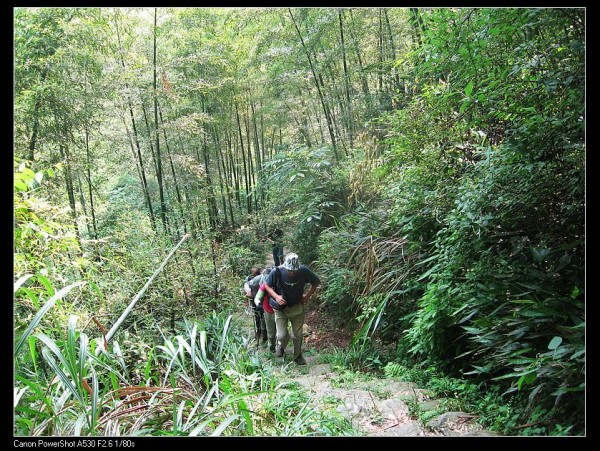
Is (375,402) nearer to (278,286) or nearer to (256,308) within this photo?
(278,286)

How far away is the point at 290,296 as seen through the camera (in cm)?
255

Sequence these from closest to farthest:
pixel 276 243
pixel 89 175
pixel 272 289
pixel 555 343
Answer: pixel 555 343, pixel 89 175, pixel 272 289, pixel 276 243

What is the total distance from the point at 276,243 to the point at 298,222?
0.30 m

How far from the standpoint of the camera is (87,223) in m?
2.40

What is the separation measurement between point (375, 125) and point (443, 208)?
4.51 feet

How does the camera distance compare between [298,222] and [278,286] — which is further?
[298,222]

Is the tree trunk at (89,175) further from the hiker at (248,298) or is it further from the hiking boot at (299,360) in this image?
the hiking boot at (299,360)

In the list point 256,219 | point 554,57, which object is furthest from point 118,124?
point 554,57

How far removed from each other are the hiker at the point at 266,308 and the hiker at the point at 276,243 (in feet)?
0.59

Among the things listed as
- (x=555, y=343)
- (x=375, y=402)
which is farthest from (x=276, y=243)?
(x=555, y=343)

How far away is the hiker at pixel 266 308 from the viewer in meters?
2.63

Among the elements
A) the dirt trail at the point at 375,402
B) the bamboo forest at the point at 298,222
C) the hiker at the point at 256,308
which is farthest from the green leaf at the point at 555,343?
the hiker at the point at 256,308

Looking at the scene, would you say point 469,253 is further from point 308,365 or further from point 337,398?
point 308,365

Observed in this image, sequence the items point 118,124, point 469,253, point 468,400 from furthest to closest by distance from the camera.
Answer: point 118,124
point 469,253
point 468,400
